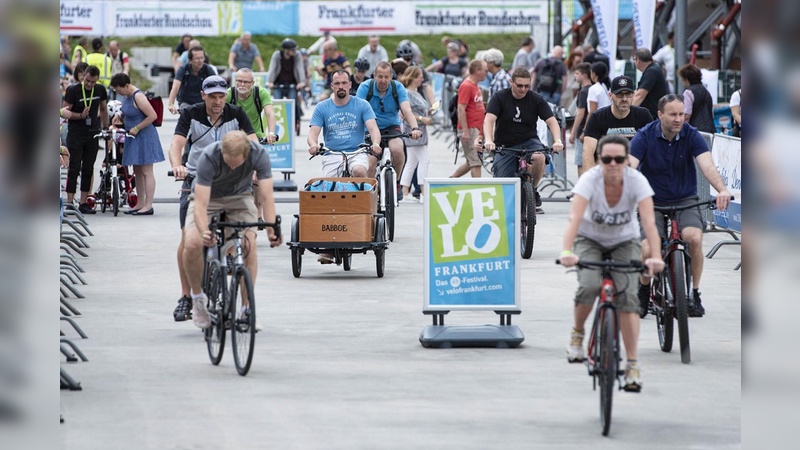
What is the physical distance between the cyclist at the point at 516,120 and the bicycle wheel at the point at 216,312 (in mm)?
5869

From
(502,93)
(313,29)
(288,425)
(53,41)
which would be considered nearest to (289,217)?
(502,93)

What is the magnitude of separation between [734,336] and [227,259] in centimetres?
383

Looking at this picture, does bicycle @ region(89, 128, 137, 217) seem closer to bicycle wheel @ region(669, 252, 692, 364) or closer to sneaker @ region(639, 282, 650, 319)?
sneaker @ region(639, 282, 650, 319)

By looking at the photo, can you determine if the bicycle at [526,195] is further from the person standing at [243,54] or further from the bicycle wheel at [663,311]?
the person standing at [243,54]

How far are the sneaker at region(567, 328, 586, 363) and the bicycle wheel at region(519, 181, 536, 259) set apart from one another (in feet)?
20.5

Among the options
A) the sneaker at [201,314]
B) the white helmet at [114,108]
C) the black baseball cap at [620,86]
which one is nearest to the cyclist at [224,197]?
the sneaker at [201,314]

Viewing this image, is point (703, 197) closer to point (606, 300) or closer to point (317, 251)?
point (317, 251)

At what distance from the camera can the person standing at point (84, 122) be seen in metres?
17.4

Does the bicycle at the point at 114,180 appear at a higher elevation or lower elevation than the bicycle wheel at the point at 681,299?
higher

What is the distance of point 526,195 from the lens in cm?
1373

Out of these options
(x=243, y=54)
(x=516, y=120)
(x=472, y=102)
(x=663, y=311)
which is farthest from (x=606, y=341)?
(x=243, y=54)

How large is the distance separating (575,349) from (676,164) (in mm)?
2396

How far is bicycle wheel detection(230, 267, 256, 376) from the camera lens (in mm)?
7984

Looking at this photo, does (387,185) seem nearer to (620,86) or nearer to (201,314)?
(620,86)
